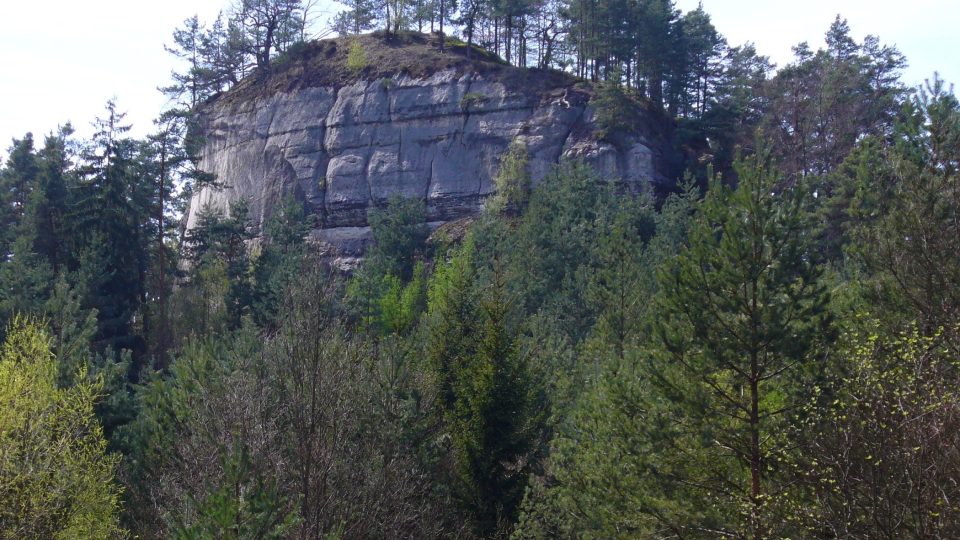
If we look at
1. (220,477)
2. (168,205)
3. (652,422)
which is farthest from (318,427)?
(168,205)

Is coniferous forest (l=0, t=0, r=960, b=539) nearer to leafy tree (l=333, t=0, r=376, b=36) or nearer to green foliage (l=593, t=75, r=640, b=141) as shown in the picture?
green foliage (l=593, t=75, r=640, b=141)

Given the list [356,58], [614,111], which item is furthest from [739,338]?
[356,58]

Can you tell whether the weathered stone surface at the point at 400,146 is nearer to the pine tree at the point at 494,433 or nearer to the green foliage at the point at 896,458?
the pine tree at the point at 494,433

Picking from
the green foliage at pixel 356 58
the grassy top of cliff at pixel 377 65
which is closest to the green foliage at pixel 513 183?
the grassy top of cliff at pixel 377 65

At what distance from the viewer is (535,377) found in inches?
866

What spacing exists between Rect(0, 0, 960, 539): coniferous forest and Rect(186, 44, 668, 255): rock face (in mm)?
9856

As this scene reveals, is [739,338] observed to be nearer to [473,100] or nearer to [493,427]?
[493,427]

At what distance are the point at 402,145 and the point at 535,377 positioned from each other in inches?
1238

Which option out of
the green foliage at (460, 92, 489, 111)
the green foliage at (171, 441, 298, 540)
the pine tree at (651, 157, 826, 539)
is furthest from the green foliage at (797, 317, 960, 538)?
the green foliage at (460, 92, 489, 111)

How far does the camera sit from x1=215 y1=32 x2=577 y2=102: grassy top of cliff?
167 feet

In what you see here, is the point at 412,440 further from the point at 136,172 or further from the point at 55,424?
the point at 136,172

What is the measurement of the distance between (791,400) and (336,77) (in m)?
46.3

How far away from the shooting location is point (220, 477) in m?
15.8

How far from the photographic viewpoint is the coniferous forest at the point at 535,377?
11.3 metres
